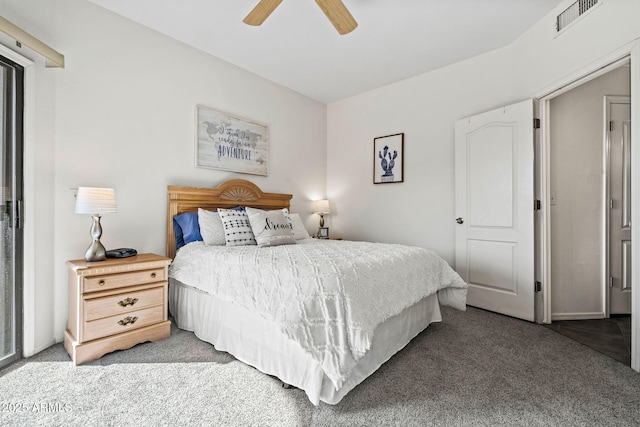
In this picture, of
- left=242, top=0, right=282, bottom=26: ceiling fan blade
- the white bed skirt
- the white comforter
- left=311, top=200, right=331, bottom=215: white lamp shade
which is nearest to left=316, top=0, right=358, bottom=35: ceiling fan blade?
left=242, top=0, right=282, bottom=26: ceiling fan blade

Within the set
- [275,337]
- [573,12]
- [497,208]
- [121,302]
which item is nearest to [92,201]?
[121,302]

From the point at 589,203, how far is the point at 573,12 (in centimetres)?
178

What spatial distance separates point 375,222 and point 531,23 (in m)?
2.70

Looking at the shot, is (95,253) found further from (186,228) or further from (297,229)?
(297,229)

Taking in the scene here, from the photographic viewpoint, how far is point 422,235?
12.4ft

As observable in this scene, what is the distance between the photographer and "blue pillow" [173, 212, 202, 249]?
2824 mm

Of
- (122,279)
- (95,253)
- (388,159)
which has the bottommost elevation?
(122,279)

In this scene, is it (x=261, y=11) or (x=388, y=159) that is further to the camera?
(x=388, y=159)

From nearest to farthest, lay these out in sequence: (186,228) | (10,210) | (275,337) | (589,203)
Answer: (275,337) < (10,210) < (186,228) < (589,203)

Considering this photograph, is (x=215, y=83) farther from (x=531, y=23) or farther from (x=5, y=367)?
(x=531, y=23)

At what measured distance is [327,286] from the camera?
5.08ft

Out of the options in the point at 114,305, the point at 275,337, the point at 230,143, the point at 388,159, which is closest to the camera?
the point at 275,337

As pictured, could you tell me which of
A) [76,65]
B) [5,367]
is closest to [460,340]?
[5,367]

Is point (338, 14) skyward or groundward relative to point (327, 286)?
skyward
